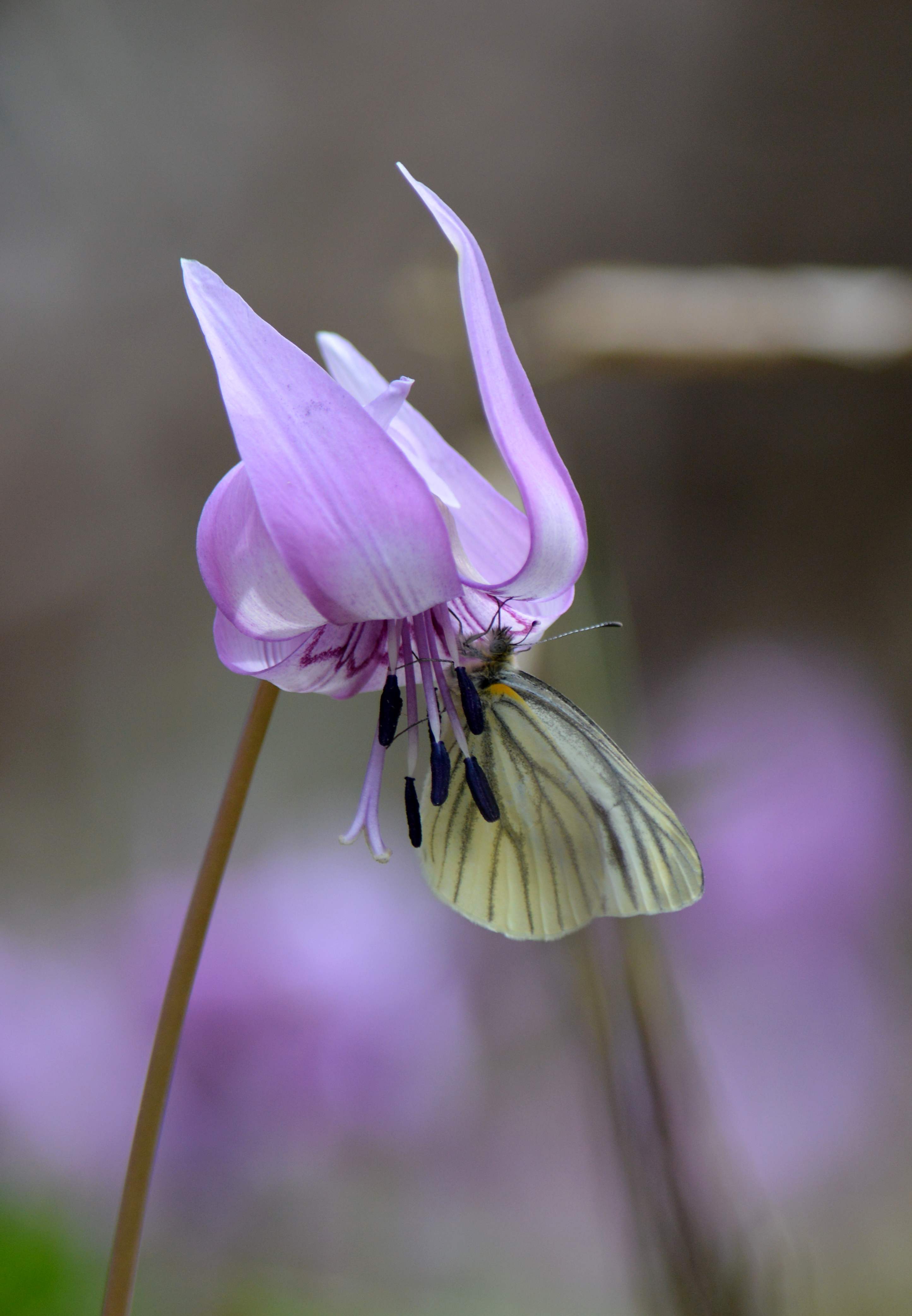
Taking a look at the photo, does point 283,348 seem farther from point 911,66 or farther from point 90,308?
point 911,66

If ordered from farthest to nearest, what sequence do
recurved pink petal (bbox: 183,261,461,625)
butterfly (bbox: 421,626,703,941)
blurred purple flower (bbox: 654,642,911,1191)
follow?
1. blurred purple flower (bbox: 654,642,911,1191)
2. butterfly (bbox: 421,626,703,941)
3. recurved pink petal (bbox: 183,261,461,625)

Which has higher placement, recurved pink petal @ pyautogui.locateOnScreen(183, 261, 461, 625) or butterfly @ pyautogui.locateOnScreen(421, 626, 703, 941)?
recurved pink petal @ pyautogui.locateOnScreen(183, 261, 461, 625)

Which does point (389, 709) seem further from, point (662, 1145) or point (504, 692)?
point (662, 1145)

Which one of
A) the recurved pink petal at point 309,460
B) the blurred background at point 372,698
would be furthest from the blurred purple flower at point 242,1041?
the recurved pink petal at point 309,460

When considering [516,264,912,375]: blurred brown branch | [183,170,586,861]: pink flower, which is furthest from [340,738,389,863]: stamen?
[516,264,912,375]: blurred brown branch

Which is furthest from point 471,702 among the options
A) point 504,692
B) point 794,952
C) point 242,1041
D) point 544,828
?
point 794,952

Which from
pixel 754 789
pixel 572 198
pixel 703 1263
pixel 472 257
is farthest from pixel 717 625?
pixel 472 257

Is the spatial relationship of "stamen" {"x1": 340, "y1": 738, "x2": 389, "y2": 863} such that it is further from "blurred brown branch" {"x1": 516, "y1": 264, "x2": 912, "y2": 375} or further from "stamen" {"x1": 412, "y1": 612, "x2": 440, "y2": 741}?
"blurred brown branch" {"x1": 516, "y1": 264, "x2": 912, "y2": 375}
